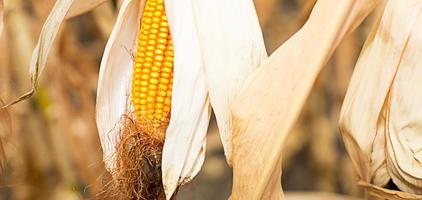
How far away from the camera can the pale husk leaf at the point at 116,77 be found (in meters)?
0.63

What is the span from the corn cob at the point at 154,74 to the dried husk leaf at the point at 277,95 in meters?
0.08

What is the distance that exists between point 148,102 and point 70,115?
544mm

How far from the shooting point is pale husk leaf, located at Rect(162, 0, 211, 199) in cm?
59

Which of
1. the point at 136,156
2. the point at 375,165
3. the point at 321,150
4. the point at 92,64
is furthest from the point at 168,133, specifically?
the point at 321,150

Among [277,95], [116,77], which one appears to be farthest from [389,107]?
[116,77]

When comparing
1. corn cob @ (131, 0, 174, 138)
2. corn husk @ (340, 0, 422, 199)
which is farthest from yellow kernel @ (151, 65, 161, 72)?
corn husk @ (340, 0, 422, 199)

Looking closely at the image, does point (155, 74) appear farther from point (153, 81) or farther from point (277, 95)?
point (277, 95)

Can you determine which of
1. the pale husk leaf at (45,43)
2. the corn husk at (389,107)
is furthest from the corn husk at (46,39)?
the corn husk at (389,107)

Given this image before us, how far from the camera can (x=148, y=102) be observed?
612 mm

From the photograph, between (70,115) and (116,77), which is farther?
(70,115)

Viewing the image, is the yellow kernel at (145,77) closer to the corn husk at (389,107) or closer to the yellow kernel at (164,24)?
the yellow kernel at (164,24)

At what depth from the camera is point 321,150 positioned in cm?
135

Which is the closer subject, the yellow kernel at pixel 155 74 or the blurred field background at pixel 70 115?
the yellow kernel at pixel 155 74

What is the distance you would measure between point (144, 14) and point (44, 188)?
0.59 metres
